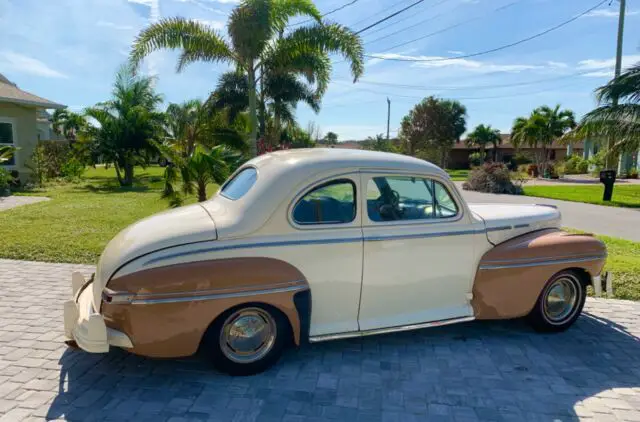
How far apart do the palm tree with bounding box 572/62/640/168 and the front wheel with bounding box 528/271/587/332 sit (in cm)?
1472

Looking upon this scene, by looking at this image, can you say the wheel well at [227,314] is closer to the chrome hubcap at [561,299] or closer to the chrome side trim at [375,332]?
the chrome side trim at [375,332]

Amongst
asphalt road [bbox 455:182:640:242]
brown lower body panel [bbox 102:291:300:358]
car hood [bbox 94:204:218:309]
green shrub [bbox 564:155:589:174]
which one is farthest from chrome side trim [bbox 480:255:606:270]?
green shrub [bbox 564:155:589:174]

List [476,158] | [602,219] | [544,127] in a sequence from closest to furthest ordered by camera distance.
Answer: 1. [602,219]
2. [544,127]
3. [476,158]

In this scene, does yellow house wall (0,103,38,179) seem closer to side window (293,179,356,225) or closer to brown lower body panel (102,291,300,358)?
brown lower body panel (102,291,300,358)

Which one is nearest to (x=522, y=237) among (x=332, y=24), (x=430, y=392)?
(x=430, y=392)

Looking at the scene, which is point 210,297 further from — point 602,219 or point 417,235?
point 602,219

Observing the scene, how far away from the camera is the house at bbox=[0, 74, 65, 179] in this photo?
56.6 feet

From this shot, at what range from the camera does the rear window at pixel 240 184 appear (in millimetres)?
3802

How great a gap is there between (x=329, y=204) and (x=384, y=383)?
1.51 meters

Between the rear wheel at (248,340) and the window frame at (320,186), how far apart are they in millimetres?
729

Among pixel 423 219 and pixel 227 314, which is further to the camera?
pixel 423 219

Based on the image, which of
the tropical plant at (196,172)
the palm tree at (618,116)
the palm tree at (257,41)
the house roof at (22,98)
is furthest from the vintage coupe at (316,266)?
→ the house roof at (22,98)

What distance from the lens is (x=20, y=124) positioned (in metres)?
17.8

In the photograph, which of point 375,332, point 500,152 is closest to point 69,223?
point 375,332
